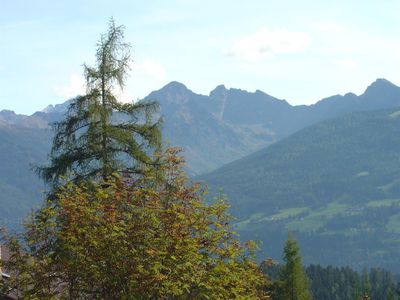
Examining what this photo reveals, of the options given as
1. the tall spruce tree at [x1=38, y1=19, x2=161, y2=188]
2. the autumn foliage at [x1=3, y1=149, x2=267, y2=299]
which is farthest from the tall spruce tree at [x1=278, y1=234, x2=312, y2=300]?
the autumn foliage at [x1=3, y1=149, x2=267, y2=299]

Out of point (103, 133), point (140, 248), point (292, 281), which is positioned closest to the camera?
point (140, 248)

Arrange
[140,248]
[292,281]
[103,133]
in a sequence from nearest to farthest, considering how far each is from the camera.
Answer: [140,248] < [103,133] < [292,281]

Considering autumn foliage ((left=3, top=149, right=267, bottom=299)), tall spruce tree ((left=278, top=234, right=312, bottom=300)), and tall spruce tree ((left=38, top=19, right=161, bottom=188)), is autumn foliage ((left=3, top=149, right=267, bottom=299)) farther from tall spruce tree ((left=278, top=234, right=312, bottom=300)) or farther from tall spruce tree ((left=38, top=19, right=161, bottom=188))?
tall spruce tree ((left=278, top=234, right=312, bottom=300))

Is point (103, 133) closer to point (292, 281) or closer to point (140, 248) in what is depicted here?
point (140, 248)

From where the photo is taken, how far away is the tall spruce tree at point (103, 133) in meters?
30.8

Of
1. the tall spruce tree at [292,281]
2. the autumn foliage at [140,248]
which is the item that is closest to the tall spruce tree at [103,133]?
the autumn foliage at [140,248]

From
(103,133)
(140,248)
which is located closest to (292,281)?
(103,133)

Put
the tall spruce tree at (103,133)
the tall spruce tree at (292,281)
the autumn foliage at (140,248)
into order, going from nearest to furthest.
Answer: the autumn foliage at (140,248) → the tall spruce tree at (103,133) → the tall spruce tree at (292,281)

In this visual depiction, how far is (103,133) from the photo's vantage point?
1216 inches

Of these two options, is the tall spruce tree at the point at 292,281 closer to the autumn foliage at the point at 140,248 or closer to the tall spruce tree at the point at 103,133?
the tall spruce tree at the point at 103,133

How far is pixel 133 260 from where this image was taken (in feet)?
62.5

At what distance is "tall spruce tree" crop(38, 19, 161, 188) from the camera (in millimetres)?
30766

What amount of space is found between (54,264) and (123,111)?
1246 cm

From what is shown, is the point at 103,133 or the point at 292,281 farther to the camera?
the point at 292,281
